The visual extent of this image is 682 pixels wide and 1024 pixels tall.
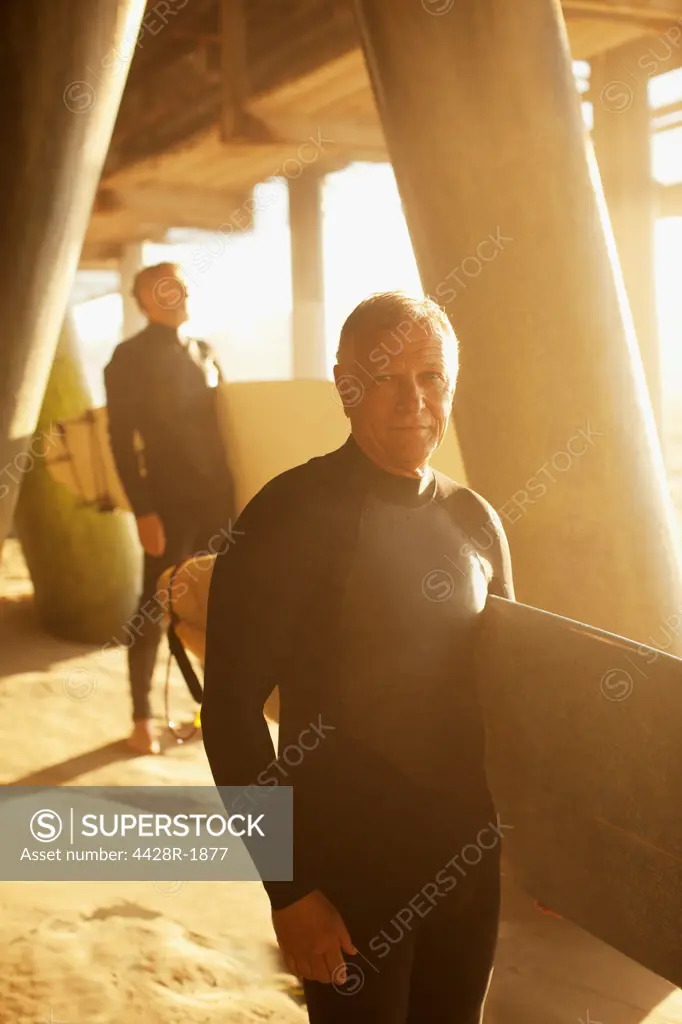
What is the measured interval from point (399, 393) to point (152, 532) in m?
2.62

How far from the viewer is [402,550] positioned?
152 cm

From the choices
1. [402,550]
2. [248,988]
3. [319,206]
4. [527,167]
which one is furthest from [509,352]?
[319,206]

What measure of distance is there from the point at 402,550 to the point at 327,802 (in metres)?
0.38

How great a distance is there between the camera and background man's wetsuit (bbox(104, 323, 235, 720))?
384cm

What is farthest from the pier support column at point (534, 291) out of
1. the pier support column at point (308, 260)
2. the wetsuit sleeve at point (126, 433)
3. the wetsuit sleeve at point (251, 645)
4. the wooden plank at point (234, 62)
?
the pier support column at point (308, 260)

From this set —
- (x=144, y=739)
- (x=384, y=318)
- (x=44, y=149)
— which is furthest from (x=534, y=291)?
(x=144, y=739)

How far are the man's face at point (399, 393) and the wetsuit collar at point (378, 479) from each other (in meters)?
0.01

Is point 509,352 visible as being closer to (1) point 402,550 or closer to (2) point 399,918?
(1) point 402,550

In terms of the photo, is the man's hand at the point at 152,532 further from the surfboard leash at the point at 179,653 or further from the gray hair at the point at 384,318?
the gray hair at the point at 384,318

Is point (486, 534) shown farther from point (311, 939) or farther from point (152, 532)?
point (152, 532)

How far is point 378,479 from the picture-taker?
1.52m

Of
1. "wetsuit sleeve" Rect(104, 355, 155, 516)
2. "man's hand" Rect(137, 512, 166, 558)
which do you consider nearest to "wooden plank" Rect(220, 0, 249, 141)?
"wetsuit sleeve" Rect(104, 355, 155, 516)

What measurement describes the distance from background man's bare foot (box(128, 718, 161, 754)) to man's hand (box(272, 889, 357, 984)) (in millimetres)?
2853

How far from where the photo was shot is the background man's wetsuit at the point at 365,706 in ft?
4.71
